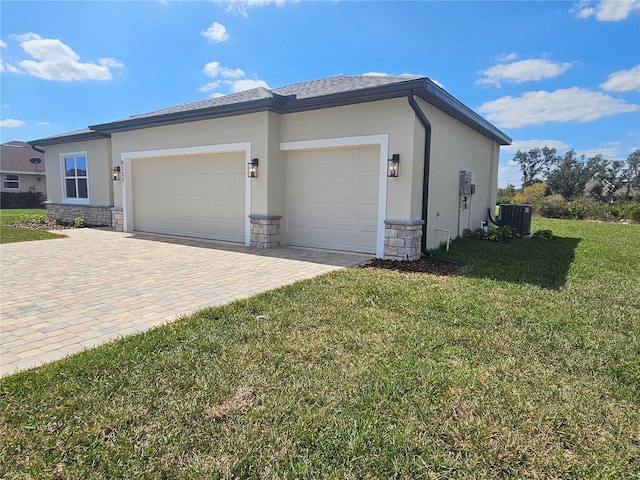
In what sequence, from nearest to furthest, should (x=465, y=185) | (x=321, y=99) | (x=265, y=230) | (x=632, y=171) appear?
(x=321, y=99), (x=265, y=230), (x=465, y=185), (x=632, y=171)

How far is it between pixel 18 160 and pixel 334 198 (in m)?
28.1

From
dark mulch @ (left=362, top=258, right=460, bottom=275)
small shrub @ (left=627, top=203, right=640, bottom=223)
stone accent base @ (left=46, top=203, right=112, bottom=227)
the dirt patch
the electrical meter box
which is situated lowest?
the dirt patch

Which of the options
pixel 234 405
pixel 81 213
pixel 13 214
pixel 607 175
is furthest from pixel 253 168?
pixel 607 175

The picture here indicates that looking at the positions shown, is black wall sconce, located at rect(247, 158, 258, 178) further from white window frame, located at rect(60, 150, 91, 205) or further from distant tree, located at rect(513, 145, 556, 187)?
distant tree, located at rect(513, 145, 556, 187)

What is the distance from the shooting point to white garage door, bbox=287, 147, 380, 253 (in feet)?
26.6

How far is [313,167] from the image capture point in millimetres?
8742

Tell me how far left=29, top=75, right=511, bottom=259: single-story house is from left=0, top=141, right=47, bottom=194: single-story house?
61.6 ft

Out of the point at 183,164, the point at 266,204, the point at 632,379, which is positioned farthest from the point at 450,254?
the point at 183,164

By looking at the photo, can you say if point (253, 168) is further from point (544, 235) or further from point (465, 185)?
point (544, 235)

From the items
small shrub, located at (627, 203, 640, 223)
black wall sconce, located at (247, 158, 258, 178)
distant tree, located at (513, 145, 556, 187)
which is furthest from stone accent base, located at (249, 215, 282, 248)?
distant tree, located at (513, 145, 556, 187)

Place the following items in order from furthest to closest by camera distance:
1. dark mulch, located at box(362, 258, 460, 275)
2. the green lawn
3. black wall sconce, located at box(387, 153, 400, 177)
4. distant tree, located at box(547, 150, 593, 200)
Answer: distant tree, located at box(547, 150, 593, 200)
the green lawn
black wall sconce, located at box(387, 153, 400, 177)
dark mulch, located at box(362, 258, 460, 275)

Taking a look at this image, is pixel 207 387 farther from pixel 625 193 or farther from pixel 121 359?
pixel 625 193

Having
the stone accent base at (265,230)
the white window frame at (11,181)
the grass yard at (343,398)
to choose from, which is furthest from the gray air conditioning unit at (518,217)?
the white window frame at (11,181)

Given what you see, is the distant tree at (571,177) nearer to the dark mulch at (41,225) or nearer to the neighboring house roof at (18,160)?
the dark mulch at (41,225)
